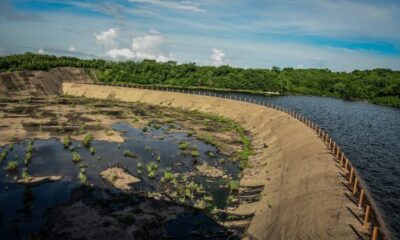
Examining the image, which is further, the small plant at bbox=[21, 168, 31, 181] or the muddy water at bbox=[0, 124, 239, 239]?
the small plant at bbox=[21, 168, 31, 181]

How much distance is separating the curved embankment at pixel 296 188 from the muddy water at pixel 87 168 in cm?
385

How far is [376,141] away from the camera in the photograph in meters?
60.9

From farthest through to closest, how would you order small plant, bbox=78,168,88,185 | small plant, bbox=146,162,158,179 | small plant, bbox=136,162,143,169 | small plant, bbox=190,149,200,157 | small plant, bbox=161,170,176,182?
small plant, bbox=190,149,200,157 → small plant, bbox=136,162,143,169 → small plant, bbox=146,162,158,179 → small plant, bbox=161,170,176,182 → small plant, bbox=78,168,88,185

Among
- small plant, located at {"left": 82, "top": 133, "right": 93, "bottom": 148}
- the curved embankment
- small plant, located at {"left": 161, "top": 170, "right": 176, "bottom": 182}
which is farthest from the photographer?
small plant, located at {"left": 82, "top": 133, "right": 93, "bottom": 148}

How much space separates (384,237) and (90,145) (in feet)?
135

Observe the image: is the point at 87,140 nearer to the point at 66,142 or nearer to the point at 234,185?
the point at 66,142

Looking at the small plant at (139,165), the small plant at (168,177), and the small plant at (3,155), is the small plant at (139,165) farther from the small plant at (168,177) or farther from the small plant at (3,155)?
the small plant at (3,155)

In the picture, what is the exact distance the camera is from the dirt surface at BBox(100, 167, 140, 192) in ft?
113

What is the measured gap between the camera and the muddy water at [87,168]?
1081 inches

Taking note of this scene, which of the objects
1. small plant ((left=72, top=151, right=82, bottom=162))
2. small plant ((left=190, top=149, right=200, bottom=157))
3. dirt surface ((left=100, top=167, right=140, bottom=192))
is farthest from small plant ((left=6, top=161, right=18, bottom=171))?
small plant ((left=190, top=149, right=200, bottom=157))

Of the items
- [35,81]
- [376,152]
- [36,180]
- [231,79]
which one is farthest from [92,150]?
[231,79]

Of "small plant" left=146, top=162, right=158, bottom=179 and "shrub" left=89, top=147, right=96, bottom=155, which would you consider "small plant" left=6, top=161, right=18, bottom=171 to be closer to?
"shrub" left=89, top=147, right=96, bottom=155

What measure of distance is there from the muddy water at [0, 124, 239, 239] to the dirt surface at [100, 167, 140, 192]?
0.77 m

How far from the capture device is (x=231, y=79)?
166750mm
